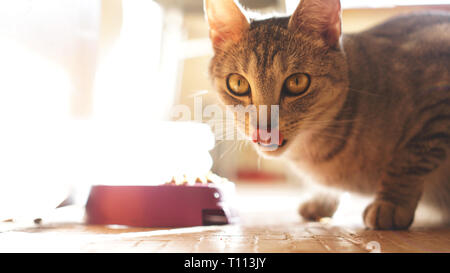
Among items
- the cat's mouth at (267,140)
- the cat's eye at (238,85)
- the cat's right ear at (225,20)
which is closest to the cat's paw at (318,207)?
the cat's mouth at (267,140)

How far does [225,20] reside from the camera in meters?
0.92

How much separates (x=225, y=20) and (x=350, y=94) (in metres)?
0.38

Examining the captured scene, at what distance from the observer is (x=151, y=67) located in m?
1.22

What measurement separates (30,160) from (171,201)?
0.36 metres

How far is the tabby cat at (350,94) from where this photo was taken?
0.85 metres

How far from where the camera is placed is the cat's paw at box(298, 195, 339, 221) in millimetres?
1128

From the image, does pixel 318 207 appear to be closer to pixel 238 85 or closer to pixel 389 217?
pixel 389 217

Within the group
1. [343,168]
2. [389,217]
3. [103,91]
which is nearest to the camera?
[389,217]

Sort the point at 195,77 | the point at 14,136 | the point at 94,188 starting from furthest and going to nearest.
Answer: the point at 195,77 → the point at 94,188 → the point at 14,136

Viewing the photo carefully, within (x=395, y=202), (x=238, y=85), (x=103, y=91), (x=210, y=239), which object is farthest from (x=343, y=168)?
(x=103, y=91)

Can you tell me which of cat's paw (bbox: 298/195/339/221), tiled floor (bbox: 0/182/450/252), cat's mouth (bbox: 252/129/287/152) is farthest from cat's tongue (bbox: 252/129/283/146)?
cat's paw (bbox: 298/195/339/221)

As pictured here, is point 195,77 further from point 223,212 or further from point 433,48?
point 433,48

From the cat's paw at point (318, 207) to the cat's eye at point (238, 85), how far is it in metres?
0.47

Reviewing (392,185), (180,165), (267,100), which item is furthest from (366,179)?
(180,165)
